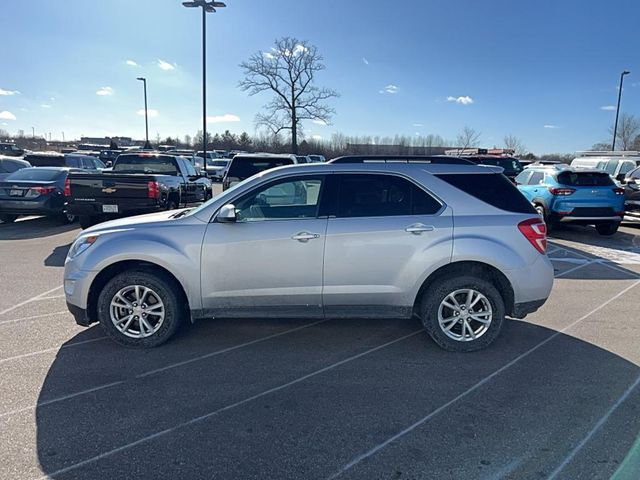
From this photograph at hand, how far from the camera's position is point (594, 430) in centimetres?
298

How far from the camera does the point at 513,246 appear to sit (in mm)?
4094

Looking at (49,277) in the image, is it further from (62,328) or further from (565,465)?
(565,465)

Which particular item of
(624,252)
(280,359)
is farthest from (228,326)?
(624,252)

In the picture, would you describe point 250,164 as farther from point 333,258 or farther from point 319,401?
point 319,401

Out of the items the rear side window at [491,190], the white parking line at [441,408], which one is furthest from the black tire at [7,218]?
the white parking line at [441,408]

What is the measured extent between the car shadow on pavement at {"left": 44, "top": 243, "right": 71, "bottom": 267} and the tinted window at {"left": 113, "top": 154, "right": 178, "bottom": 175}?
3450 millimetres

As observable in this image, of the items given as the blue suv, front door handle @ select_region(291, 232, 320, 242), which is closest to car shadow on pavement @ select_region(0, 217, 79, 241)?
front door handle @ select_region(291, 232, 320, 242)

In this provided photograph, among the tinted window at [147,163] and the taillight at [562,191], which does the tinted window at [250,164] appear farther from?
the taillight at [562,191]

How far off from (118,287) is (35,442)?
1.58 meters

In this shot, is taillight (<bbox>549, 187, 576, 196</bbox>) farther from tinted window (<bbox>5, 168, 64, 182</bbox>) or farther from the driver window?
tinted window (<bbox>5, 168, 64, 182</bbox>)

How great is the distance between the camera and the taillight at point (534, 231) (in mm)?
4098

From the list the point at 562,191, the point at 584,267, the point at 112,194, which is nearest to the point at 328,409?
the point at 584,267

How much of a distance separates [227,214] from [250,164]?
685 centimetres

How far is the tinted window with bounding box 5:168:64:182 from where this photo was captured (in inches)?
458
